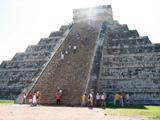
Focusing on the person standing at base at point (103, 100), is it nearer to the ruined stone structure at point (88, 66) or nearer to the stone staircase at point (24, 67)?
the ruined stone structure at point (88, 66)

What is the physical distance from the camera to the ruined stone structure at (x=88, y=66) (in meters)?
21.0

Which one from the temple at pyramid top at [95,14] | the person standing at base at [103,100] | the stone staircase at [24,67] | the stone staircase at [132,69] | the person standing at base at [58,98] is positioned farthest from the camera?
the temple at pyramid top at [95,14]

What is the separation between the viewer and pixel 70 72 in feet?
74.1

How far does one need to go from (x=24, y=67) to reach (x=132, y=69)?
10.2 metres

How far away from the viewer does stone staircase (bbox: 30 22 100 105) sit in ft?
68.2

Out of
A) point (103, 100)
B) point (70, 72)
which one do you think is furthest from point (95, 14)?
point (103, 100)

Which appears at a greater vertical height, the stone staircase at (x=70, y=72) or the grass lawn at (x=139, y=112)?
the stone staircase at (x=70, y=72)

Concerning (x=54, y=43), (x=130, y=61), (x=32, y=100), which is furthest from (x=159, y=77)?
(x=54, y=43)

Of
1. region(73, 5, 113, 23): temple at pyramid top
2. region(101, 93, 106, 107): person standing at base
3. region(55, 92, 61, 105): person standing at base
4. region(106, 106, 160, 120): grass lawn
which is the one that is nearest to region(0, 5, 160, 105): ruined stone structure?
region(55, 92, 61, 105): person standing at base

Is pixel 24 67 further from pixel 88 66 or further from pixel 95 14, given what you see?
pixel 95 14

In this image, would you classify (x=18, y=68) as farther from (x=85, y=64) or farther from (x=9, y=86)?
(x=85, y=64)

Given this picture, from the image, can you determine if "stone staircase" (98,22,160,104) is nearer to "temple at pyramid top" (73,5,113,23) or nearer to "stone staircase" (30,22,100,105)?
"stone staircase" (30,22,100,105)

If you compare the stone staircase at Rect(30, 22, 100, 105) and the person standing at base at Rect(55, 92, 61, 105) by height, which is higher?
the stone staircase at Rect(30, 22, 100, 105)

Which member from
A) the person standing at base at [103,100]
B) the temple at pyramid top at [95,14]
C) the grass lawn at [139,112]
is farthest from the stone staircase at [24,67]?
the grass lawn at [139,112]
